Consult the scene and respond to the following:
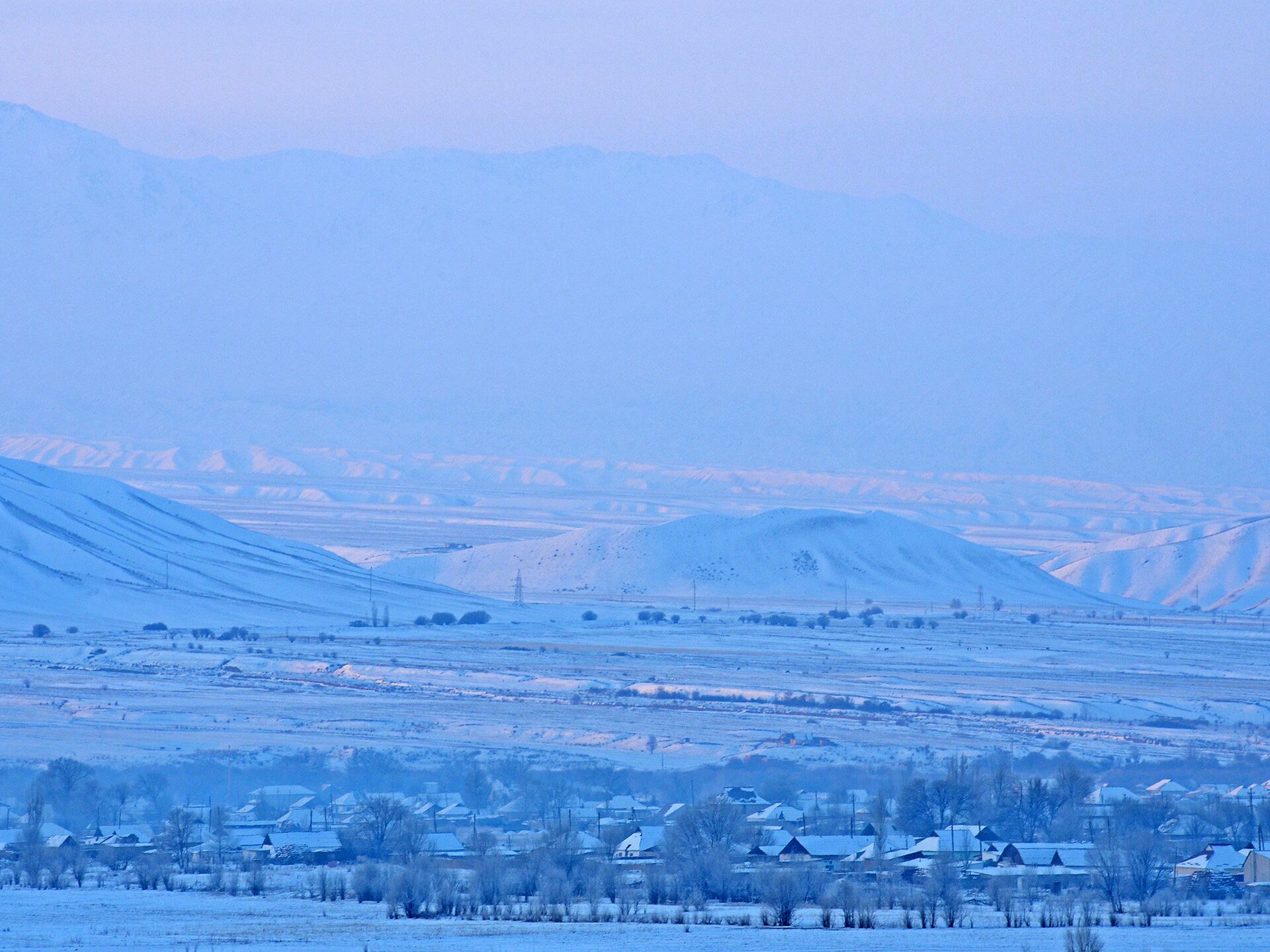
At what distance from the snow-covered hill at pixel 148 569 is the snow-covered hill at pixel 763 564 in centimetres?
957

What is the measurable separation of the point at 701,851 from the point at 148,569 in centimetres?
6483

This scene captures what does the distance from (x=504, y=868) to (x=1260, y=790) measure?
51.8ft

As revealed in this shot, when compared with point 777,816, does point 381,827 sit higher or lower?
higher

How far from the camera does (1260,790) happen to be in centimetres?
3588

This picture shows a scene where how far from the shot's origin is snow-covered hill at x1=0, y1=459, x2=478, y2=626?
79.6 metres

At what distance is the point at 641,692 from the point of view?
5391 cm

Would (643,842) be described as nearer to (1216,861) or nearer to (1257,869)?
(1216,861)

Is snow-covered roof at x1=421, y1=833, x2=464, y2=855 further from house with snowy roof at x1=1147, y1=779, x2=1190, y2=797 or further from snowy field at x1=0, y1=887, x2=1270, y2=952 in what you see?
house with snowy roof at x1=1147, y1=779, x2=1190, y2=797

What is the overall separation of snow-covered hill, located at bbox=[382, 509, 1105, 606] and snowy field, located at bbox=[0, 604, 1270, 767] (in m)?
24.4

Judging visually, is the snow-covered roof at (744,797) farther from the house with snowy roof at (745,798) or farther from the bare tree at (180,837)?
the bare tree at (180,837)

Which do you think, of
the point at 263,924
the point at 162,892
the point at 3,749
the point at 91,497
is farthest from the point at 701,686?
the point at 91,497

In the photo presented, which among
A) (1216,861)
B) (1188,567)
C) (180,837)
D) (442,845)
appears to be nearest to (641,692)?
(442,845)

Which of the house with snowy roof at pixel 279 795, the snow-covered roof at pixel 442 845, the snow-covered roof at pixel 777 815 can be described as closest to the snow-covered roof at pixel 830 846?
the snow-covered roof at pixel 777 815

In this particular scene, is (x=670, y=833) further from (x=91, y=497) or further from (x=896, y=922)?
(x=91, y=497)
